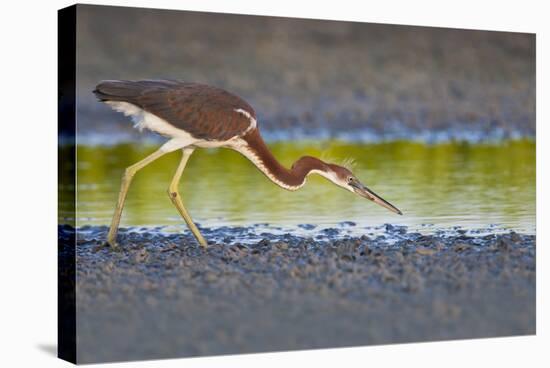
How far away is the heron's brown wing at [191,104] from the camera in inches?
461

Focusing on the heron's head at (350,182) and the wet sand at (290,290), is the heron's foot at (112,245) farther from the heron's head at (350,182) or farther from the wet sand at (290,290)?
the heron's head at (350,182)

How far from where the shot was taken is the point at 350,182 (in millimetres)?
12812

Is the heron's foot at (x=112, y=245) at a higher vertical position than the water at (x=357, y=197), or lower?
lower

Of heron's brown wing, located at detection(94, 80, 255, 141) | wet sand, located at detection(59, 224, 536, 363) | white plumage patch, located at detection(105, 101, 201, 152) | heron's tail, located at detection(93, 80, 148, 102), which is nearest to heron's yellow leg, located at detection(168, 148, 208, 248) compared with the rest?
wet sand, located at detection(59, 224, 536, 363)

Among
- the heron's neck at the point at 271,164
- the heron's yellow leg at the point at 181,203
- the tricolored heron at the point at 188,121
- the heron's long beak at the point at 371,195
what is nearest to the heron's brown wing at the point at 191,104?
the tricolored heron at the point at 188,121

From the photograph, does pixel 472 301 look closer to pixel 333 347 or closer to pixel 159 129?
pixel 333 347

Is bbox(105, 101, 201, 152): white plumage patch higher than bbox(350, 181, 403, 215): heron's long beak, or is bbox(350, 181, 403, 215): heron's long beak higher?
bbox(105, 101, 201, 152): white plumage patch

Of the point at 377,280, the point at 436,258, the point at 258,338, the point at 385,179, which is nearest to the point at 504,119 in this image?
the point at 385,179

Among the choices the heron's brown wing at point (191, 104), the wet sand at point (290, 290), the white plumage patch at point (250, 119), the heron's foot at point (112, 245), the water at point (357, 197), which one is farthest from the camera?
the water at point (357, 197)

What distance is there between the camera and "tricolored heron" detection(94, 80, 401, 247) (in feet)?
38.6

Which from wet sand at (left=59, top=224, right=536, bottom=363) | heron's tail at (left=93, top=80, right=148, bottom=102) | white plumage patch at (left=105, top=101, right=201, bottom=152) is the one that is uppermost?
heron's tail at (left=93, top=80, right=148, bottom=102)

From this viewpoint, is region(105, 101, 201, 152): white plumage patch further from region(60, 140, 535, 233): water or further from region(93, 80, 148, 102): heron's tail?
region(60, 140, 535, 233): water

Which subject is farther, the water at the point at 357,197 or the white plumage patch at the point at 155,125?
the water at the point at 357,197

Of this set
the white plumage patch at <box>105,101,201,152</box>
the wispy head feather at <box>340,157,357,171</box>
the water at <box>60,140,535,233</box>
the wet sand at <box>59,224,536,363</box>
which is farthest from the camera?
the water at <box>60,140,535,233</box>
